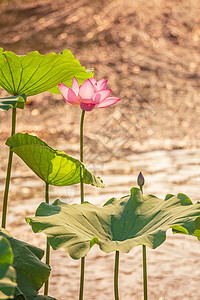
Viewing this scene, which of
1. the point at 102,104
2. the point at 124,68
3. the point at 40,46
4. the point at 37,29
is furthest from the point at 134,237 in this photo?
the point at 37,29

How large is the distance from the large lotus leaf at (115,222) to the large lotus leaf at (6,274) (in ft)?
0.78

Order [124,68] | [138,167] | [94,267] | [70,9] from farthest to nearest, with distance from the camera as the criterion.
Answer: [70,9], [124,68], [138,167], [94,267]

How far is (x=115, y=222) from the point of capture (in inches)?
31.0

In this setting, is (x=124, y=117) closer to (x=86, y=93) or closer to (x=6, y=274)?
(x=86, y=93)

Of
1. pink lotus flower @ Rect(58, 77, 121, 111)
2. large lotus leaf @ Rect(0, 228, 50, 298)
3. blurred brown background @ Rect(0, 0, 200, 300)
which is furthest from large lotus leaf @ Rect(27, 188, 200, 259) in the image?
blurred brown background @ Rect(0, 0, 200, 300)

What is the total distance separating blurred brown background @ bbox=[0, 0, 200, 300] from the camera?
1.46 m

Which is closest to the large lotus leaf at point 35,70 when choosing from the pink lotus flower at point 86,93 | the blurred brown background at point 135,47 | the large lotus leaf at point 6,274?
the pink lotus flower at point 86,93

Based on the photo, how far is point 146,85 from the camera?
3369 millimetres

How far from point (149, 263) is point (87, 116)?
157cm

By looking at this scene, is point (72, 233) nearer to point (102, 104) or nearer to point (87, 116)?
point (102, 104)

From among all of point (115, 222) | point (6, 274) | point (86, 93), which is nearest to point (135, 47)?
point (86, 93)

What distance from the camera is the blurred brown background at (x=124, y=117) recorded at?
1.46 m

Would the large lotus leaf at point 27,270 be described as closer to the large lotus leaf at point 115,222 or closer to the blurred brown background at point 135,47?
the large lotus leaf at point 115,222

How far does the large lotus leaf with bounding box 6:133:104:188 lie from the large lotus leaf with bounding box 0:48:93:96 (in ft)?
0.32
